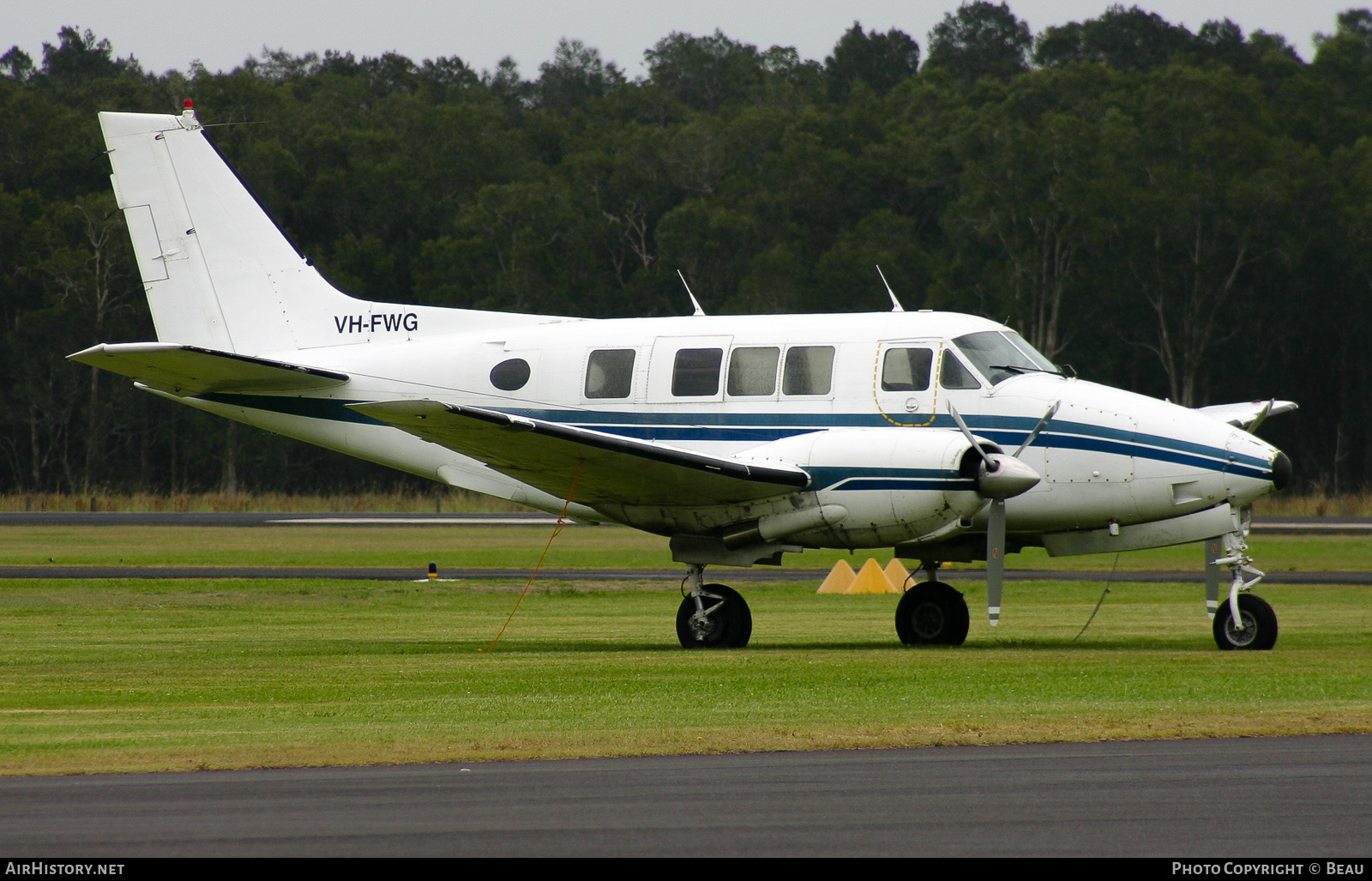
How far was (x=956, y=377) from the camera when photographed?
58.7 ft

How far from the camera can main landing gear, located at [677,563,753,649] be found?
18.5 m

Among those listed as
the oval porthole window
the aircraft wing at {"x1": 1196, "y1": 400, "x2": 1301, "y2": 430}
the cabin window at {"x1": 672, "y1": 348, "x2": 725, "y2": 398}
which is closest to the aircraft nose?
the aircraft wing at {"x1": 1196, "y1": 400, "x2": 1301, "y2": 430}

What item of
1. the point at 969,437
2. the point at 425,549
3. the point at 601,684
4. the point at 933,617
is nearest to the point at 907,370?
the point at 969,437

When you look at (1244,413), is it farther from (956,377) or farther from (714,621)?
(714,621)

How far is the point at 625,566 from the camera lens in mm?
36188

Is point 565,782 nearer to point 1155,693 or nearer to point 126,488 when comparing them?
point 1155,693

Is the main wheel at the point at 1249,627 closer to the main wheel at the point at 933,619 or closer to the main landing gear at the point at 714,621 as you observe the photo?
the main wheel at the point at 933,619

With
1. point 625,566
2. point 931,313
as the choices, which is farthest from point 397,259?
point 931,313

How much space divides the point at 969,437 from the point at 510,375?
5.85m

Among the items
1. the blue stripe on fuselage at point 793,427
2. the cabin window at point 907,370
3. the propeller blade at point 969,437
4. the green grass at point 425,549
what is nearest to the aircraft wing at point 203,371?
the blue stripe on fuselage at point 793,427

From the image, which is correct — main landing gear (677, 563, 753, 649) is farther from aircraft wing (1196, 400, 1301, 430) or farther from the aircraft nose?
aircraft wing (1196, 400, 1301, 430)

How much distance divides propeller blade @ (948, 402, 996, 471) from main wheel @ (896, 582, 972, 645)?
8.08 ft

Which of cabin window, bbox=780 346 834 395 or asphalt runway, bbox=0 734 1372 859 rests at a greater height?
cabin window, bbox=780 346 834 395

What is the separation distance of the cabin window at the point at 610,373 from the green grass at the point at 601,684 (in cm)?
303
